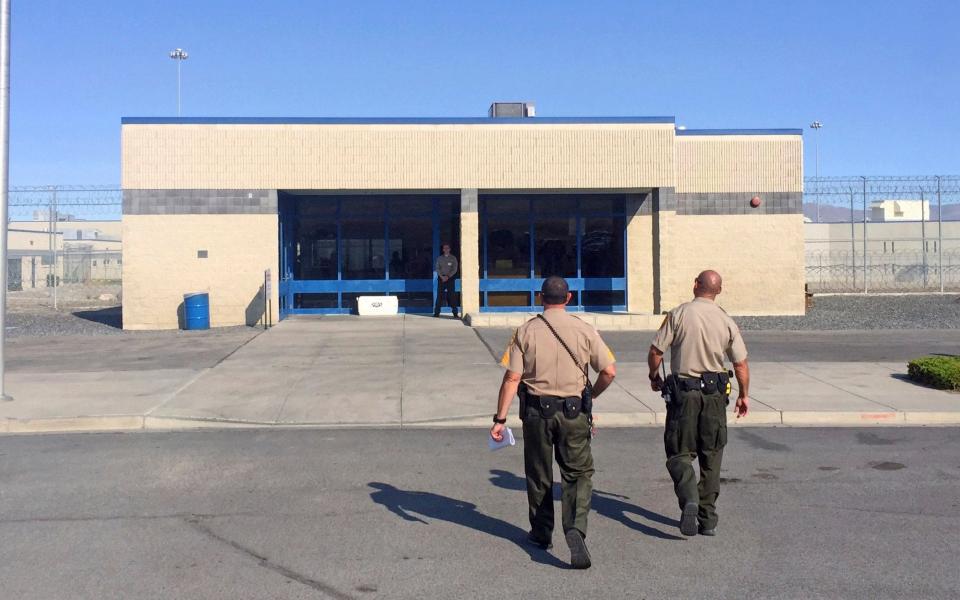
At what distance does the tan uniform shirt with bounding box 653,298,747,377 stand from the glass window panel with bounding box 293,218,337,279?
1904 centimetres

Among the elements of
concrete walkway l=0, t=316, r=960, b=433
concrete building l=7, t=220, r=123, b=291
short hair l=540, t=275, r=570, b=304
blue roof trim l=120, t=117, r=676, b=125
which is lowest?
concrete walkway l=0, t=316, r=960, b=433

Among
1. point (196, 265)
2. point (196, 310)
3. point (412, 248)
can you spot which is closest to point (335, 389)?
point (196, 310)

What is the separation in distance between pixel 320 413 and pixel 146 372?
4336mm

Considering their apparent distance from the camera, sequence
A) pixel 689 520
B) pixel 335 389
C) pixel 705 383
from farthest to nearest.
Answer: pixel 335 389, pixel 705 383, pixel 689 520

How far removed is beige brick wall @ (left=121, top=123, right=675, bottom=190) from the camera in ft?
71.9

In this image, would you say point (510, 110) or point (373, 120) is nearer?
A: point (373, 120)

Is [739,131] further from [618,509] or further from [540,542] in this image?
[540,542]

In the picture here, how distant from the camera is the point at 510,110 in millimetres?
24750

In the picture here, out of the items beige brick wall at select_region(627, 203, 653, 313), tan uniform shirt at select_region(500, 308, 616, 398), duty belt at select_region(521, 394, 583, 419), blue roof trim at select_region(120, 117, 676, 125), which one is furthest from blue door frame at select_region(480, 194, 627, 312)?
duty belt at select_region(521, 394, 583, 419)

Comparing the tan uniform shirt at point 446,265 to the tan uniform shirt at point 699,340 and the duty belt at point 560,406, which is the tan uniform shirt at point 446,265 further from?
the duty belt at point 560,406

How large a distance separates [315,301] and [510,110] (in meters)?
7.37

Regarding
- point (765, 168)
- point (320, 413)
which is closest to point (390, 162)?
point (765, 168)

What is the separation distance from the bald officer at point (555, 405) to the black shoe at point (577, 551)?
0.01 m

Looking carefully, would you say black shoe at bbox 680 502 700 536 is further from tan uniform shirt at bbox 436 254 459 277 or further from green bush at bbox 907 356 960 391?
tan uniform shirt at bbox 436 254 459 277
